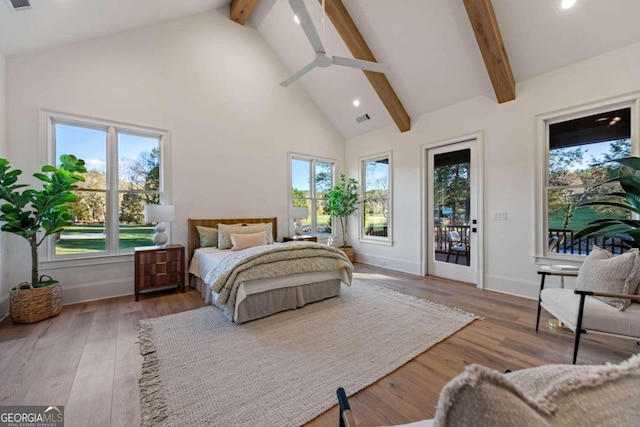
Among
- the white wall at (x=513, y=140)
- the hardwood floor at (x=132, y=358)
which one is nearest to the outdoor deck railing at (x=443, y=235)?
the white wall at (x=513, y=140)

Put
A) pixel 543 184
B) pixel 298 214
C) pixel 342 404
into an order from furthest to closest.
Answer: pixel 298 214 < pixel 543 184 < pixel 342 404

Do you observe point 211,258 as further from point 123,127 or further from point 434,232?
point 434,232

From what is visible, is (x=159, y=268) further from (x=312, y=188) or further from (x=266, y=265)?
(x=312, y=188)

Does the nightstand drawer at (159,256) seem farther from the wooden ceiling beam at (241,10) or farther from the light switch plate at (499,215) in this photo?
the light switch plate at (499,215)

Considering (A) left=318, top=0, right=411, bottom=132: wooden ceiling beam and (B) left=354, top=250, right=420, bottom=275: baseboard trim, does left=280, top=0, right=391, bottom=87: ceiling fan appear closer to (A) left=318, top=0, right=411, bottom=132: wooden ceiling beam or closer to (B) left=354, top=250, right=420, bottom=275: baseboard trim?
(A) left=318, top=0, right=411, bottom=132: wooden ceiling beam

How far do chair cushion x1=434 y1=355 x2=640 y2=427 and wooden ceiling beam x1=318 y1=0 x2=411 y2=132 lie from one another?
468 cm

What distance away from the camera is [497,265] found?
13.0 feet

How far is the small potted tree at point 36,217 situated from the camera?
2.74 m

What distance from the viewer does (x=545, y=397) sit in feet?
1.53

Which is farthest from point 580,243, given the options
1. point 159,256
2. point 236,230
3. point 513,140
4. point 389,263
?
point 159,256

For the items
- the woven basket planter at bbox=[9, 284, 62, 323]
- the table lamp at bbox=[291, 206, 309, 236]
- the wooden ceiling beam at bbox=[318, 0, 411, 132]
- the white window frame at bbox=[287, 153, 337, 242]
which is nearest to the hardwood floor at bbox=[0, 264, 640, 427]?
the woven basket planter at bbox=[9, 284, 62, 323]

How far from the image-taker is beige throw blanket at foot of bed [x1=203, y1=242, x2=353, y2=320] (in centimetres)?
274

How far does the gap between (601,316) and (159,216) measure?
4.75m

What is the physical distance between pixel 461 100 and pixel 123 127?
5190mm
